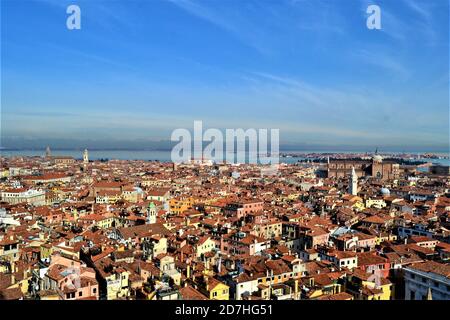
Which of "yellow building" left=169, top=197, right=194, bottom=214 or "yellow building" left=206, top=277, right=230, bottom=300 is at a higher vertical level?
"yellow building" left=206, top=277, right=230, bottom=300

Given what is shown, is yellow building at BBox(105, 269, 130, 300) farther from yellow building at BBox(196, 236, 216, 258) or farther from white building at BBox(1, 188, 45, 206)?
white building at BBox(1, 188, 45, 206)

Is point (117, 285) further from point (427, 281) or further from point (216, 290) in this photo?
point (427, 281)

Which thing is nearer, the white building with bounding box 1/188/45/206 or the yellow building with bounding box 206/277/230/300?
the yellow building with bounding box 206/277/230/300

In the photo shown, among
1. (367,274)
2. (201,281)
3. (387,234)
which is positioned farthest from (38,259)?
(387,234)

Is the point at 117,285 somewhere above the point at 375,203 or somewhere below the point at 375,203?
above

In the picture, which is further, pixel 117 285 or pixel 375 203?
pixel 375 203

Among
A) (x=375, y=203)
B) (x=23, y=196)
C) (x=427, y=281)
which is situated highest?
(x=427, y=281)

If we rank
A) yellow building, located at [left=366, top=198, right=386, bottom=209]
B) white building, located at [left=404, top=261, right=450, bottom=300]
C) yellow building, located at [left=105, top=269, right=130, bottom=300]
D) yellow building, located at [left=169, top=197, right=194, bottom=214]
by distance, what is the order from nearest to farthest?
white building, located at [left=404, top=261, right=450, bottom=300], yellow building, located at [left=105, top=269, right=130, bottom=300], yellow building, located at [left=169, top=197, right=194, bottom=214], yellow building, located at [left=366, top=198, right=386, bottom=209]

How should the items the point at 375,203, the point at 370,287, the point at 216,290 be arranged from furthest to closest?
the point at 375,203
the point at 370,287
the point at 216,290

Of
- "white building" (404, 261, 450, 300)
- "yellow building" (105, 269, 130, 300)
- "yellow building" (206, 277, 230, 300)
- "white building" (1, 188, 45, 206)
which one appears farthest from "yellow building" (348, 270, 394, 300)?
"white building" (1, 188, 45, 206)

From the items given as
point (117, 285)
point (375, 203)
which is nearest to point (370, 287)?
point (117, 285)

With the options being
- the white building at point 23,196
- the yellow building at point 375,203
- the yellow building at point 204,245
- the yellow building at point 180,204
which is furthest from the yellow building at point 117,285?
the white building at point 23,196
